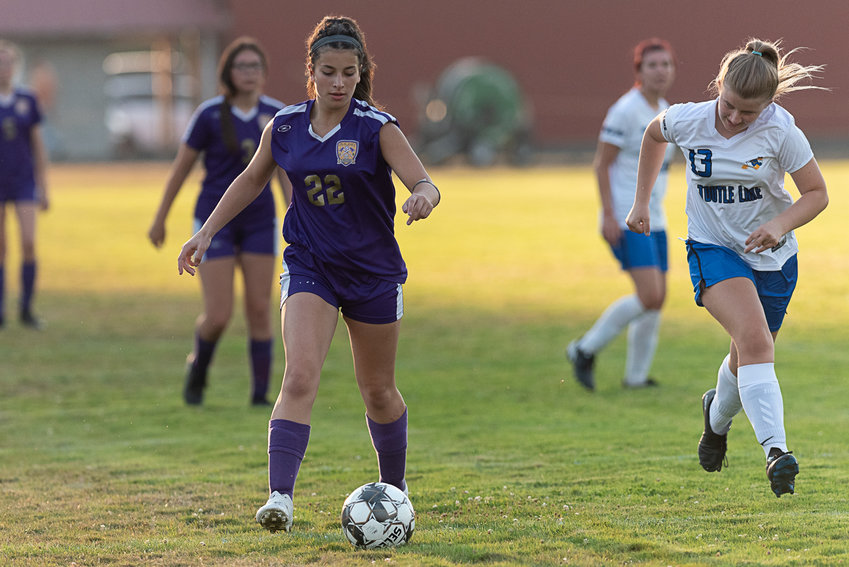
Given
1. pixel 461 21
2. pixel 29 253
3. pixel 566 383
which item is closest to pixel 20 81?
pixel 461 21

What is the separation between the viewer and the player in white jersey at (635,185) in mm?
8164

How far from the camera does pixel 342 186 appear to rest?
4.77 meters

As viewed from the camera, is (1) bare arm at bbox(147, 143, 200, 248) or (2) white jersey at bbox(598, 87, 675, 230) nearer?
(1) bare arm at bbox(147, 143, 200, 248)

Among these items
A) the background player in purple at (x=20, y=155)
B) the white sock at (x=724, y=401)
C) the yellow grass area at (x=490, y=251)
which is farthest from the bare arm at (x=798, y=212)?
the background player in purple at (x=20, y=155)

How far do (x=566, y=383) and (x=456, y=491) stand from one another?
10.9ft

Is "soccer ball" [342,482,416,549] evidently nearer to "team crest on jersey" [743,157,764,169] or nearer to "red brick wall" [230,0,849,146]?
"team crest on jersey" [743,157,764,169]

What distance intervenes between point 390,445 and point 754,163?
1.90 m

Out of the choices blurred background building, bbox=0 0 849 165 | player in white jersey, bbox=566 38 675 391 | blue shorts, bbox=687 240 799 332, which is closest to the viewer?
blue shorts, bbox=687 240 799 332

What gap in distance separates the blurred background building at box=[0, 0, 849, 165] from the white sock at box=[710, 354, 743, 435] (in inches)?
1387

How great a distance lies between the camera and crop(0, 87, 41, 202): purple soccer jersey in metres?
11.4

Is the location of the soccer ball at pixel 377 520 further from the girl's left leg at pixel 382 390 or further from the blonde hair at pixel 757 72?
the blonde hair at pixel 757 72

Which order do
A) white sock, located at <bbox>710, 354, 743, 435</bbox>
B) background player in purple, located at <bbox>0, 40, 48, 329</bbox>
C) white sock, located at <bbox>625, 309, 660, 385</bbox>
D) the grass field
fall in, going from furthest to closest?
background player in purple, located at <bbox>0, 40, 48, 329</bbox>
white sock, located at <bbox>625, 309, 660, 385</bbox>
white sock, located at <bbox>710, 354, 743, 435</bbox>
the grass field

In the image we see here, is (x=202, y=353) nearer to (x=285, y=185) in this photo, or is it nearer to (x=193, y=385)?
(x=193, y=385)

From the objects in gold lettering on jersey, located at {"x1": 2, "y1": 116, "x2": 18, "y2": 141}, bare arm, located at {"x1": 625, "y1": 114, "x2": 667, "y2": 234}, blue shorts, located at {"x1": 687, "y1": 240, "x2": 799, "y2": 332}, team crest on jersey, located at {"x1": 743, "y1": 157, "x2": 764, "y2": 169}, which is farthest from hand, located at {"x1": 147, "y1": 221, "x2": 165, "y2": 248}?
gold lettering on jersey, located at {"x1": 2, "y1": 116, "x2": 18, "y2": 141}
